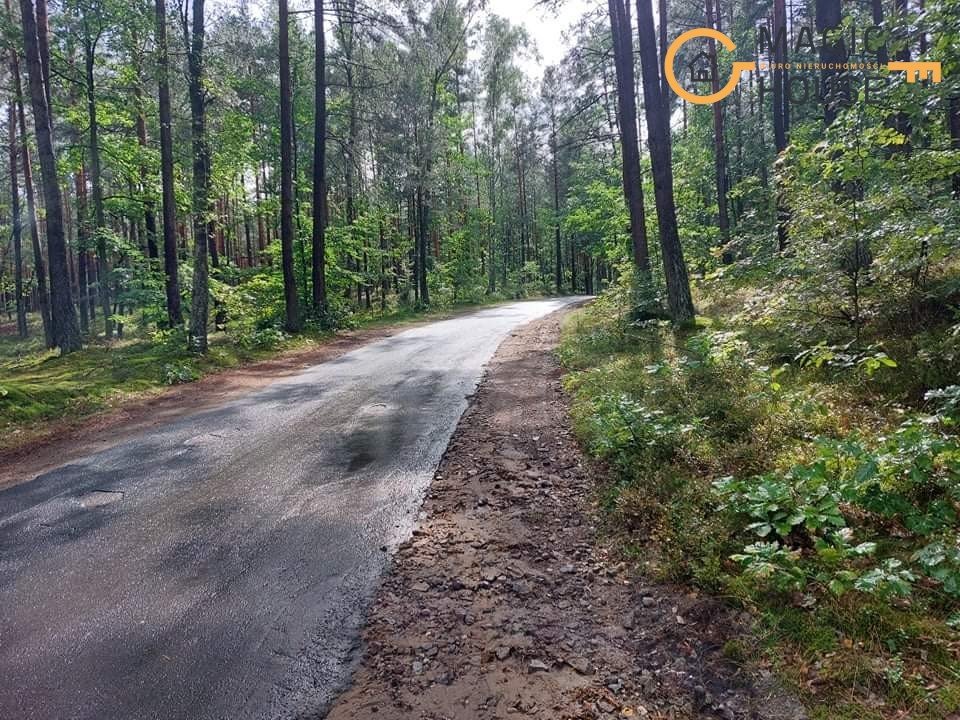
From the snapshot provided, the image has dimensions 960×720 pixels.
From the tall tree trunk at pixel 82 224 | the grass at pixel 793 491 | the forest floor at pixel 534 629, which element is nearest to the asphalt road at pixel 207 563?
the forest floor at pixel 534 629

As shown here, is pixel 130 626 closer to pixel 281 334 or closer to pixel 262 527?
pixel 262 527

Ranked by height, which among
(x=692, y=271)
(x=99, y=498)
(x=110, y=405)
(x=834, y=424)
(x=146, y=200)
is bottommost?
(x=99, y=498)

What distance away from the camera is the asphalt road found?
8.38ft

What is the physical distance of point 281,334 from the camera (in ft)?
48.9

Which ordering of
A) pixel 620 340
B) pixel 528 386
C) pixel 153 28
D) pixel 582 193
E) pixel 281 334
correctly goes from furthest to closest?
pixel 582 193
pixel 281 334
pixel 153 28
pixel 620 340
pixel 528 386

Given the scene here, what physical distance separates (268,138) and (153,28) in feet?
50.4

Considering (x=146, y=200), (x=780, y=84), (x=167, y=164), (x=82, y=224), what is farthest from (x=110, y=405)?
(x=780, y=84)

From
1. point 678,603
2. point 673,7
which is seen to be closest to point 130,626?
point 678,603

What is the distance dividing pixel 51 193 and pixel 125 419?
7.76m

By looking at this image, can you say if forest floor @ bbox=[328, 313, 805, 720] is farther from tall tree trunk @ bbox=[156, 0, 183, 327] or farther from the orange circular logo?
tall tree trunk @ bbox=[156, 0, 183, 327]

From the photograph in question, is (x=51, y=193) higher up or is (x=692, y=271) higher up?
(x=51, y=193)

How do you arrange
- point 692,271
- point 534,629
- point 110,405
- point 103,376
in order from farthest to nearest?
point 692,271 < point 103,376 < point 110,405 < point 534,629

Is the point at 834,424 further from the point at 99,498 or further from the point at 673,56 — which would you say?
the point at 673,56

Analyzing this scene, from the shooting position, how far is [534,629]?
3.00 meters
